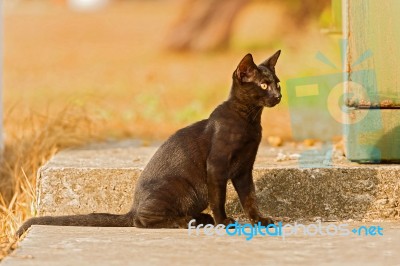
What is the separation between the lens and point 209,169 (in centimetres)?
425

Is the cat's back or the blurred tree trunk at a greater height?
the blurred tree trunk

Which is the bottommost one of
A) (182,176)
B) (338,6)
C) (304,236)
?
(304,236)

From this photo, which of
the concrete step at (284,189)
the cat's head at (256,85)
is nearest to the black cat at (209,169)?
the cat's head at (256,85)

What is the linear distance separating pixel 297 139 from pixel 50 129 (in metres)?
1.69

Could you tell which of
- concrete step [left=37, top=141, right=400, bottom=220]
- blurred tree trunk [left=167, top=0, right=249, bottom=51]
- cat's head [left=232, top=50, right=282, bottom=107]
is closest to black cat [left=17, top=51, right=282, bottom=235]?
cat's head [left=232, top=50, right=282, bottom=107]

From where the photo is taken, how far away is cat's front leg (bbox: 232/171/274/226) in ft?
14.3

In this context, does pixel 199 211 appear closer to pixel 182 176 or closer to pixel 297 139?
pixel 182 176

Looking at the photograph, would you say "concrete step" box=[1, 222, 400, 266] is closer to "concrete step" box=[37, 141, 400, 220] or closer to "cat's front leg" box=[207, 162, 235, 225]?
"cat's front leg" box=[207, 162, 235, 225]

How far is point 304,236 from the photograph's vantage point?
4.03 meters

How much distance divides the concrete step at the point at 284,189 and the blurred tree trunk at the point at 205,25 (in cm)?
961

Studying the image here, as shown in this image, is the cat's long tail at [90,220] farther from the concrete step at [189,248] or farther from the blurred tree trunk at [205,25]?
the blurred tree trunk at [205,25]

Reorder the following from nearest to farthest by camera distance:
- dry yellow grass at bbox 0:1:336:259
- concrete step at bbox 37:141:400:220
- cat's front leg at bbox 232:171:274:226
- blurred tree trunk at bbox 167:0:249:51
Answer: cat's front leg at bbox 232:171:274:226 < concrete step at bbox 37:141:400:220 < dry yellow grass at bbox 0:1:336:259 < blurred tree trunk at bbox 167:0:249:51

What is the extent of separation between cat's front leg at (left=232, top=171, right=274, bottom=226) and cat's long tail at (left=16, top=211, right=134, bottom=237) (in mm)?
549

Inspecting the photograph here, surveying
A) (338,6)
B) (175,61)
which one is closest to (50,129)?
(338,6)
